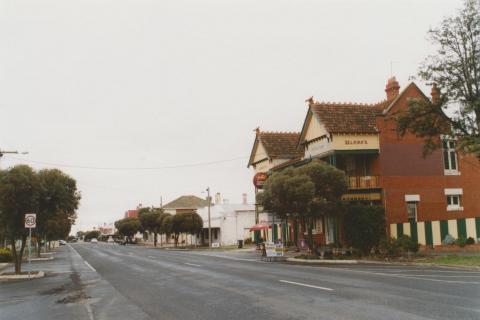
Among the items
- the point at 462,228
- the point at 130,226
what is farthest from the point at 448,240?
the point at 130,226

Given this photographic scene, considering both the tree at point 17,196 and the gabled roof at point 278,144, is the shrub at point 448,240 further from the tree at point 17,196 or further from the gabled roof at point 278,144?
the tree at point 17,196

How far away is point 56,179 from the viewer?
26.7 m

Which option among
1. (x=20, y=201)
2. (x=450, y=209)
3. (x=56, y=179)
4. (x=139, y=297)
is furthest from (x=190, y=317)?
(x=450, y=209)

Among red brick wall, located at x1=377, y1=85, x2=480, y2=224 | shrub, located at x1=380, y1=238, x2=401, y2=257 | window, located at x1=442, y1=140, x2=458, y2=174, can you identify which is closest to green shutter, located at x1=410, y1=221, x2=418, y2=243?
red brick wall, located at x1=377, y1=85, x2=480, y2=224

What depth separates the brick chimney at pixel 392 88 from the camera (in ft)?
121

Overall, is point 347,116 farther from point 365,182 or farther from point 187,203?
point 187,203

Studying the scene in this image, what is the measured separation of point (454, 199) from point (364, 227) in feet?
32.9

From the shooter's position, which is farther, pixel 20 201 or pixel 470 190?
pixel 470 190

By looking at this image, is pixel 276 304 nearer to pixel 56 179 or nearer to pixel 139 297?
pixel 139 297

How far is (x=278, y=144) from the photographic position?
4728cm

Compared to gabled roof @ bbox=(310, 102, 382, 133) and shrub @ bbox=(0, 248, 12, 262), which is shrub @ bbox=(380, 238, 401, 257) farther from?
shrub @ bbox=(0, 248, 12, 262)

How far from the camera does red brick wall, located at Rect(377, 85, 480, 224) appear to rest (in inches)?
1299

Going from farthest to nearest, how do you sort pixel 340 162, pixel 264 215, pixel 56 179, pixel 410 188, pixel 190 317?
pixel 264 215, pixel 340 162, pixel 410 188, pixel 56 179, pixel 190 317

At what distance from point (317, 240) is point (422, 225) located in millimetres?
9066
